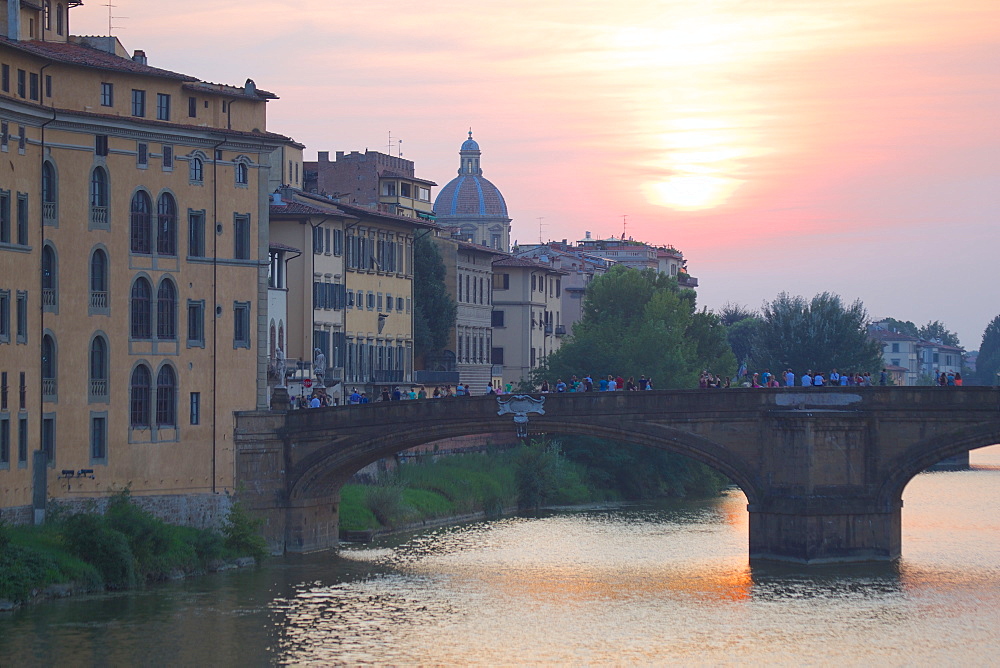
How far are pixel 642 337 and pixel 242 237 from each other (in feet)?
131

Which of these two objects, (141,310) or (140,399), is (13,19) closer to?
(141,310)

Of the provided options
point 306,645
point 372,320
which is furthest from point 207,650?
point 372,320

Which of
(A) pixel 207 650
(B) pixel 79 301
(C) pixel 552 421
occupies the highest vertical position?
(B) pixel 79 301

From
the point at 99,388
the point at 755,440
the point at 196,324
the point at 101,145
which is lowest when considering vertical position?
the point at 755,440

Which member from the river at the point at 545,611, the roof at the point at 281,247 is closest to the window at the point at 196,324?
the river at the point at 545,611

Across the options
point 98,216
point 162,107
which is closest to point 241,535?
point 98,216

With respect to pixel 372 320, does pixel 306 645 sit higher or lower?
lower

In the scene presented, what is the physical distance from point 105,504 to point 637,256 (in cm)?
11552

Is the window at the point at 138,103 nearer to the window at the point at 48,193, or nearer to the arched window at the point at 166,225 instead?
the arched window at the point at 166,225

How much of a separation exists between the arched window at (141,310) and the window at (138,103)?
5.27 metres

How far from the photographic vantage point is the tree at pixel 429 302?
101m

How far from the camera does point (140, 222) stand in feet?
195

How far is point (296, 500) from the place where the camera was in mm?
63688

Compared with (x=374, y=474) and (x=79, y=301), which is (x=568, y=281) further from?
(x=79, y=301)
